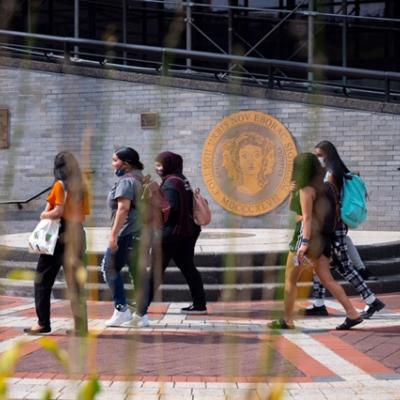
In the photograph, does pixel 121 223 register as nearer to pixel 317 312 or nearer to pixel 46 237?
pixel 46 237

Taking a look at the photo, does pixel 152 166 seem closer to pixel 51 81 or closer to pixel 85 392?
pixel 85 392

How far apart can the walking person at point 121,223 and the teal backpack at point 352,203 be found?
79.9 inches

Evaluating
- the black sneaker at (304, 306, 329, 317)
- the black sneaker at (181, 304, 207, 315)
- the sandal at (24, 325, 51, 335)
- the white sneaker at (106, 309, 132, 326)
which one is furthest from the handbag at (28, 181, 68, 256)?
the black sneaker at (304, 306, 329, 317)

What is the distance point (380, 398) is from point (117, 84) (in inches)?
560

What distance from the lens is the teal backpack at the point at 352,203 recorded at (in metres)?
8.64

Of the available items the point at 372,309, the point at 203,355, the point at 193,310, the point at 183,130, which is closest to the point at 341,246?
the point at 372,309

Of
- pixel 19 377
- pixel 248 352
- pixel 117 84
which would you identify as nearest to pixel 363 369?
pixel 248 352

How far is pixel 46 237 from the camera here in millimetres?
7551

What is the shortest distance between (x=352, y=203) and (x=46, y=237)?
9.73 feet

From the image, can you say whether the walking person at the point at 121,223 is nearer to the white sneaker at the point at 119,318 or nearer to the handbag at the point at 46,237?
the white sneaker at the point at 119,318

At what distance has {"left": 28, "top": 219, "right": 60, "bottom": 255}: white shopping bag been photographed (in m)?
7.54

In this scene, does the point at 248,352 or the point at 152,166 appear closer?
the point at 152,166

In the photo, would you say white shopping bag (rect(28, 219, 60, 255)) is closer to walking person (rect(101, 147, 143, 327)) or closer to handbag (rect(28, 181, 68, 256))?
handbag (rect(28, 181, 68, 256))

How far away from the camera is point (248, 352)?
6449 mm
